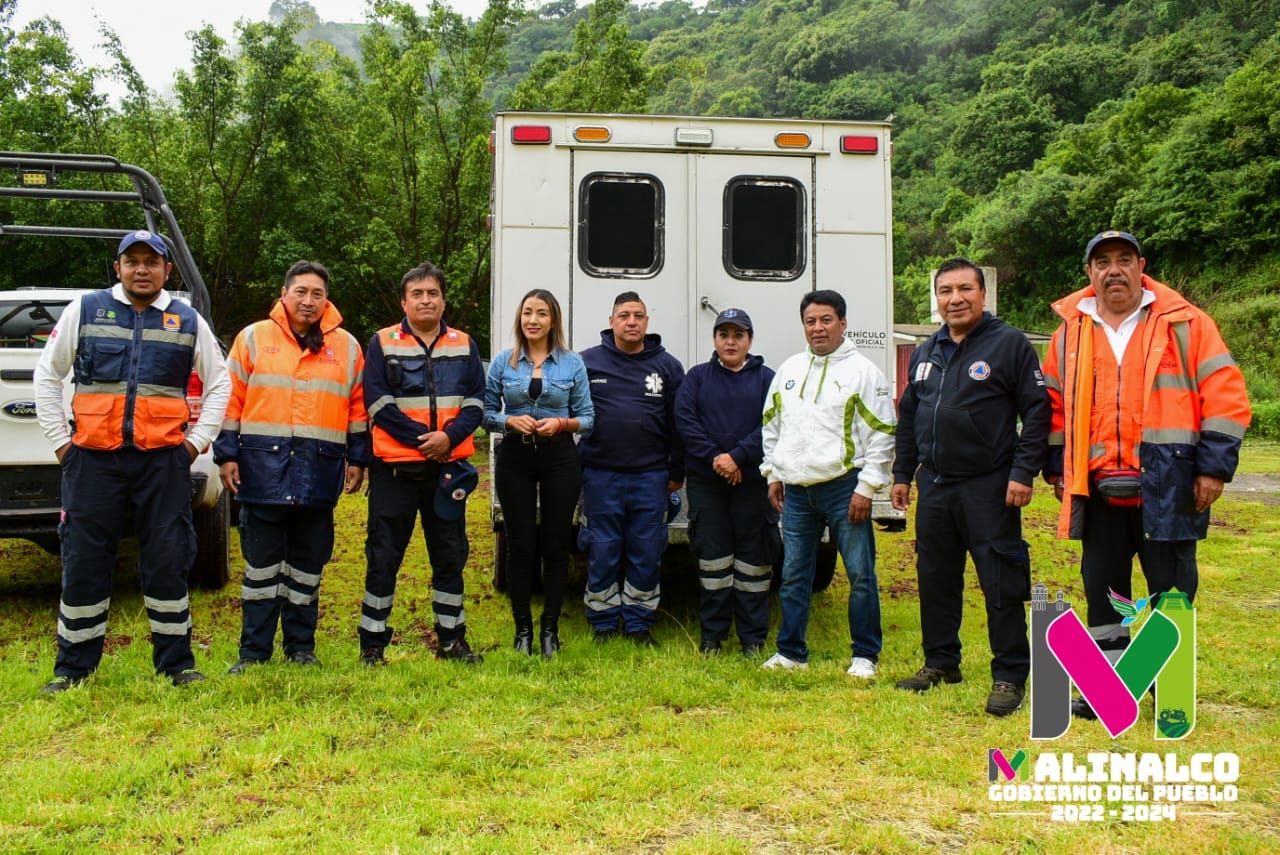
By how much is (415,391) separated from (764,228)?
231cm

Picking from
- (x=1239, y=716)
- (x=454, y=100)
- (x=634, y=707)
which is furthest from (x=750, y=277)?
(x=454, y=100)

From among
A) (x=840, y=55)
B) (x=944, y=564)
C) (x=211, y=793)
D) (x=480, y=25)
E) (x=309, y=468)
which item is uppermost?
(x=840, y=55)

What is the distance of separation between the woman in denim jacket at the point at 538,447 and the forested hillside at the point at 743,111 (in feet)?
21.4

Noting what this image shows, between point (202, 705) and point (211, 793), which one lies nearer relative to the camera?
point (211, 793)

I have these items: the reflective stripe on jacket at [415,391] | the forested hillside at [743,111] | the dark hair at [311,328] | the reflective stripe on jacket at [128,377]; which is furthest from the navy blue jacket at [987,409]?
the forested hillside at [743,111]

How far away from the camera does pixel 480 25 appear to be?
1549 centimetres

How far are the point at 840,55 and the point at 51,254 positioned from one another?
3007 inches

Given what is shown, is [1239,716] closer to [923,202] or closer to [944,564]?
[944,564]

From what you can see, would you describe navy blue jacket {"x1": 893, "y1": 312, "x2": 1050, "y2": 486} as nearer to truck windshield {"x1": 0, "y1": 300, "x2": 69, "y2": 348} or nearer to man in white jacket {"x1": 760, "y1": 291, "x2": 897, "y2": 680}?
man in white jacket {"x1": 760, "y1": 291, "x2": 897, "y2": 680}

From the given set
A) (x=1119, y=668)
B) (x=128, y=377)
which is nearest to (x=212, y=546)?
(x=128, y=377)

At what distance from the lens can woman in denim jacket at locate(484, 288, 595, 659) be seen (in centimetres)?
515

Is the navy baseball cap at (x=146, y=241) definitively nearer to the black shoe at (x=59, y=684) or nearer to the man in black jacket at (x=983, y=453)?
the black shoe at (x=59, y=684)

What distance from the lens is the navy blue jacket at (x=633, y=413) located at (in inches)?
211

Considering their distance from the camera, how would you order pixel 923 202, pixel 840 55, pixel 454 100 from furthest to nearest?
1. pixel 840 55
2. pixel 923 202
3. pixel 454 100
